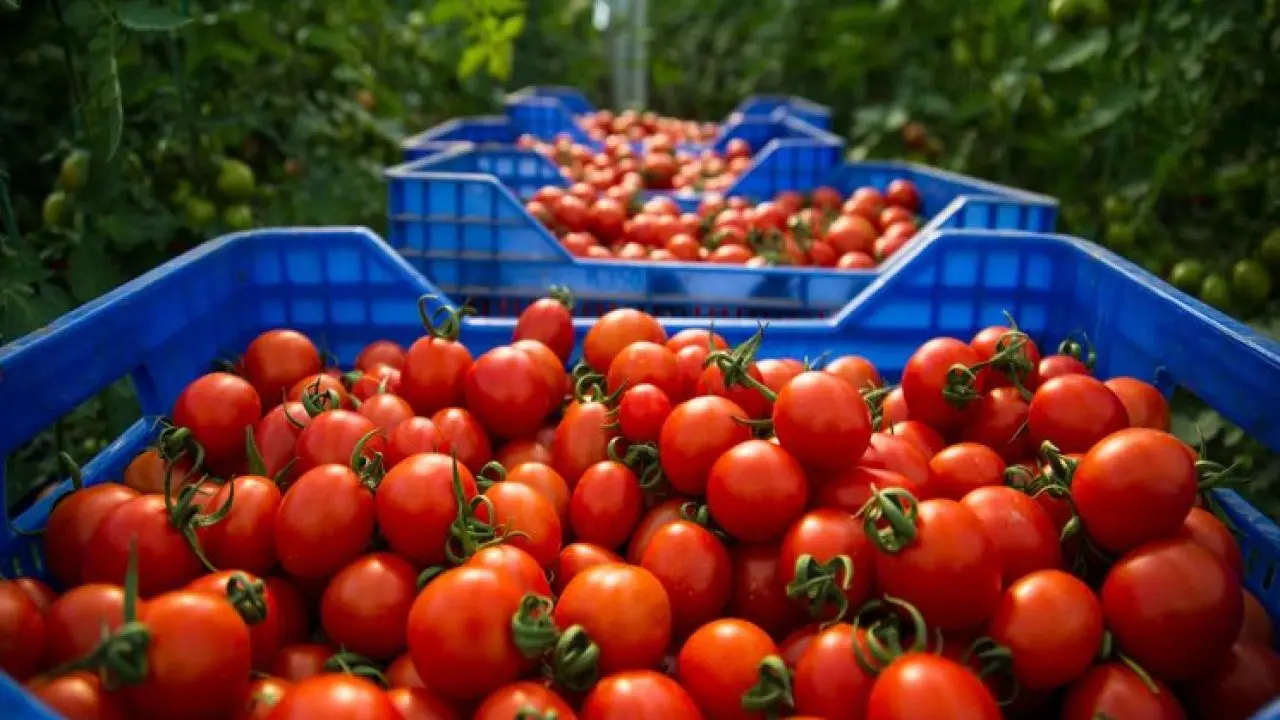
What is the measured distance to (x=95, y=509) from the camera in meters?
1.31

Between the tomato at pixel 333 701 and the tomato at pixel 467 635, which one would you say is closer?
the tomato at pixel 333 701

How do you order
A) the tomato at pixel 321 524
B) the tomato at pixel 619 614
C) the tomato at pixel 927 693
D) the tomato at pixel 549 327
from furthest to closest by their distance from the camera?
1. the tomato at pixel 549 327
2. the tomato at pixel 321 524
3. the tomato at pixel 619 614
4. the tomato at pixel 927 693

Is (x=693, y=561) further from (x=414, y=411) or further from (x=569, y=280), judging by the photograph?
(x=569, y=280)

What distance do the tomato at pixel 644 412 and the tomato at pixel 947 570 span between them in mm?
478

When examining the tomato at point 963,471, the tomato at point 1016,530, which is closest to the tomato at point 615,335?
the tomato at point 963,471

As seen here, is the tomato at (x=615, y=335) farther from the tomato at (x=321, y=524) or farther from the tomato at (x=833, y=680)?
the tomato at (x=833, y=680)

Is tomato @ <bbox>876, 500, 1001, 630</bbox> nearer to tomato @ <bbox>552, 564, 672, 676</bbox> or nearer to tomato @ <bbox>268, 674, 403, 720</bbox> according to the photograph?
tomato @ <bbox>552, 564, 672, 676</bbox>

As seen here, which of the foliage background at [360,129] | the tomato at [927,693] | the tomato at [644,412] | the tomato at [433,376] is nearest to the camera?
the tomato at [927,693]

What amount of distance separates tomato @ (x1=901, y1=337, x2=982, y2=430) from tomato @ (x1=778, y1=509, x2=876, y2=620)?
424mm

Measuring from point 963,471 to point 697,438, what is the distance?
0.39m

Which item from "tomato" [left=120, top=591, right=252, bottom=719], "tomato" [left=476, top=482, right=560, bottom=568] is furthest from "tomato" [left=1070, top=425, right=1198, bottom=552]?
"tomato" [left=120, top=591, right=252, bottom=719]

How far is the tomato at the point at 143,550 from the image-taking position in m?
1.22

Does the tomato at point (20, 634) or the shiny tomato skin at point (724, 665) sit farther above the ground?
the tomato at point (20, 634)

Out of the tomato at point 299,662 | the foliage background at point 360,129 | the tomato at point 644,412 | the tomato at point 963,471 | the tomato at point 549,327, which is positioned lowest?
the tomato at point 299,662
